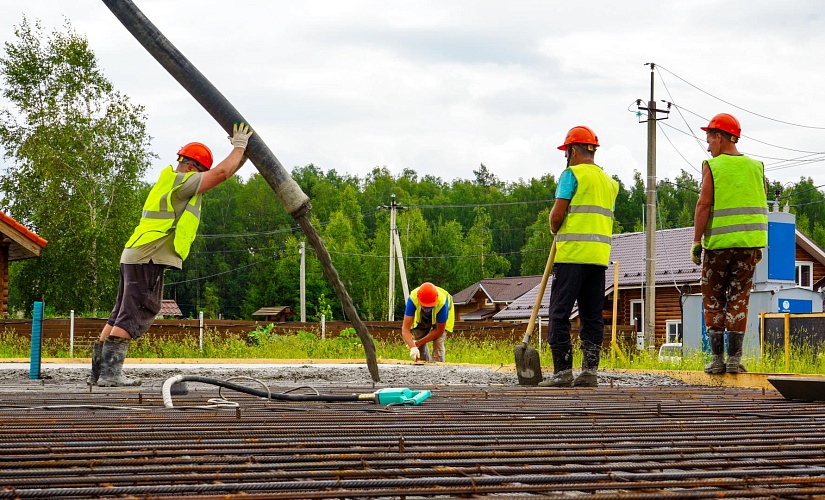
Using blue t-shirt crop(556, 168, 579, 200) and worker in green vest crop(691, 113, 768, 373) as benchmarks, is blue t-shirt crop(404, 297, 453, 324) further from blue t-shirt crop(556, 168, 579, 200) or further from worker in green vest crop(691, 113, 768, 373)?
blue t-shirt crop(556, 168, 579, 200)

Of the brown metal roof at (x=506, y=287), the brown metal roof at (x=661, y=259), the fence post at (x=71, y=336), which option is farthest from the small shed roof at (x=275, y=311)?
the fence post at (x=71, y=336)

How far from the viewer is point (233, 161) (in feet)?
20.2

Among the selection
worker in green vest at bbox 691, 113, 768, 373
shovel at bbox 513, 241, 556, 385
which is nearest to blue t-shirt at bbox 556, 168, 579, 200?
shovel at bbox 513, 241, 556, 385

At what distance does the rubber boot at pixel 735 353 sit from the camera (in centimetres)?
723

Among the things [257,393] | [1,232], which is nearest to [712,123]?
[257,393]

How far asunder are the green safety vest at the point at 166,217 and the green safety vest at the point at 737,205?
12.4ft

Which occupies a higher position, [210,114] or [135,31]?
[135,31]

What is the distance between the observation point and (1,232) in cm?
2492

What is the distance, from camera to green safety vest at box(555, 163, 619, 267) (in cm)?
690

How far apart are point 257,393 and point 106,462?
2471 millimetres

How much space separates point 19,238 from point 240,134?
2113cm

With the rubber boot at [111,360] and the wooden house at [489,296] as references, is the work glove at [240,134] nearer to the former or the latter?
the rubber boot at [111,360]

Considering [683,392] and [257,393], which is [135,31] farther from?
[683,392]

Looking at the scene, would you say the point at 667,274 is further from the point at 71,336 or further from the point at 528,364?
the point at 528,364
